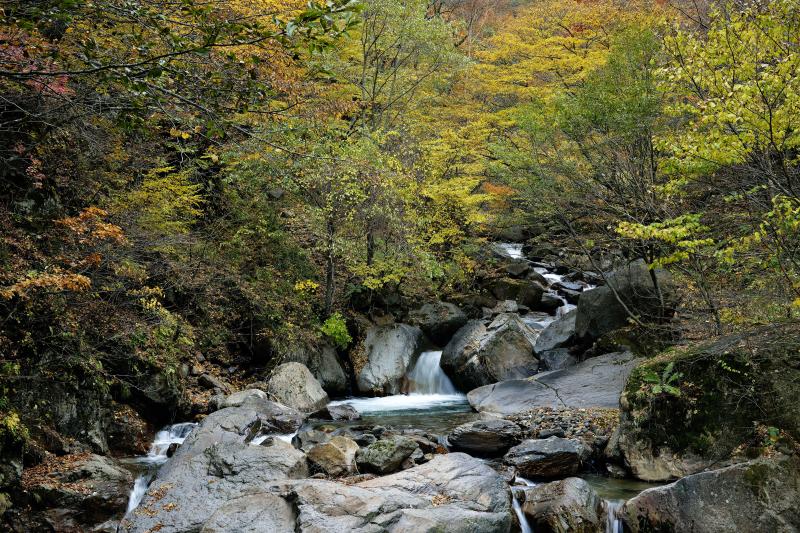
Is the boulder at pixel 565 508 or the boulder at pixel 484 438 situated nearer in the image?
the boulder at pixel 565 508

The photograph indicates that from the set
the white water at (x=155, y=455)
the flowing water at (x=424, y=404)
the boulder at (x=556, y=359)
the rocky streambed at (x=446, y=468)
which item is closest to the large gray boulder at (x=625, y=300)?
the rocky streambed at (x=446, y=468)

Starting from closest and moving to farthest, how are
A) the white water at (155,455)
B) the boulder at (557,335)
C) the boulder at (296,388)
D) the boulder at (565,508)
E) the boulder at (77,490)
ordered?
the boulder at (77,490)
the boulder at (565,508)
the white water at (155,455)
the boulder at (296,388)
the boulder at (557,335)

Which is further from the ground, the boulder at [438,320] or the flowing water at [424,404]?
the boulder at [438,320]

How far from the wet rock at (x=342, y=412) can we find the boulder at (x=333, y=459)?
2909 mm

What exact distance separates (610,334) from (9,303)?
11369 millimetres

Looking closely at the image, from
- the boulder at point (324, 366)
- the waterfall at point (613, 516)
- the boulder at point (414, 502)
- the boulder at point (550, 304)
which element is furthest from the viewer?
the boulder at point (550, 304)

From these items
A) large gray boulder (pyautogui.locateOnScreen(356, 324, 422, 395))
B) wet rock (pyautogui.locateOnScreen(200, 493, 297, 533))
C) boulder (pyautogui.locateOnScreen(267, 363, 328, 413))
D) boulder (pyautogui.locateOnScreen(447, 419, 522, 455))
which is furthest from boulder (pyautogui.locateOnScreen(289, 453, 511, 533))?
large gray boulder (pyautogui.locateOnScreen(356, 324, 422, 395))

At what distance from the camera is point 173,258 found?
1212 cm

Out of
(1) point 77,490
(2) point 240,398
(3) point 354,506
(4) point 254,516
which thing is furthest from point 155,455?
(3) point 354,506

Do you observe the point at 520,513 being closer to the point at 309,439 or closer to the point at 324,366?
the point at 309,439

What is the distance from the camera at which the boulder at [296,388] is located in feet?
37.4

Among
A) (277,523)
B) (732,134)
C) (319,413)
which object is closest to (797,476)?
(732,134)

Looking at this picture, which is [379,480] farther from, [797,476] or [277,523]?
[797,476]

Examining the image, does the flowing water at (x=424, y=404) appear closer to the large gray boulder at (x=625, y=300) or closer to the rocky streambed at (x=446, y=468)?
the rocky streambed at (x=446, y=468)
